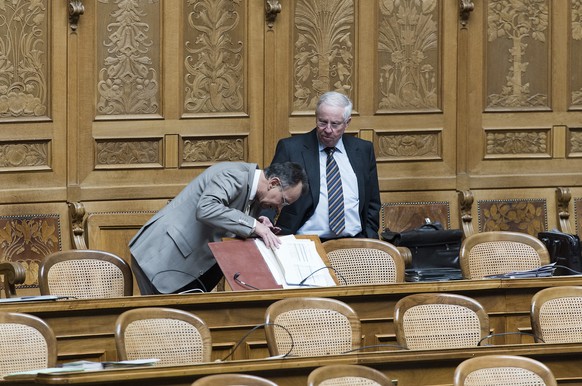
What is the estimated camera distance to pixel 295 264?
6.32 m

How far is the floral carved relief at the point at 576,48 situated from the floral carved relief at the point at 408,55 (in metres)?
0.97

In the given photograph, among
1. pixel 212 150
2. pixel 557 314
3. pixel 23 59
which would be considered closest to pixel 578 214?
pixel 212 150

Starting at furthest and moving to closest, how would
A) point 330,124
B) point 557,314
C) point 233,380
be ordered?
point 330,124 < point 557,314 < point 233,380

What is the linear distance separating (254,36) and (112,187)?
1.32 metres

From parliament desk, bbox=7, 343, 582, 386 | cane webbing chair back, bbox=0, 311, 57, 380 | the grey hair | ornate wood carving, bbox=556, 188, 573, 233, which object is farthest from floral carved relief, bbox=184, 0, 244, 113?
parliament desk, bbox=7, 343, 582, 386

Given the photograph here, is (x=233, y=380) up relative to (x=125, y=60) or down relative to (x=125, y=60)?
down

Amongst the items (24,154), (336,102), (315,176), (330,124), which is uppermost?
(336,102)

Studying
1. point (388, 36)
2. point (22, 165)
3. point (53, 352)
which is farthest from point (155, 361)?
point (388, 36)

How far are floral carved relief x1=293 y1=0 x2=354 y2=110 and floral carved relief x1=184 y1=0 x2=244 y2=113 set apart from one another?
385 mm

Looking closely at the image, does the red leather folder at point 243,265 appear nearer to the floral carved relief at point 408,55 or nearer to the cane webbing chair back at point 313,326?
the cane webbing chair back at point 313,326

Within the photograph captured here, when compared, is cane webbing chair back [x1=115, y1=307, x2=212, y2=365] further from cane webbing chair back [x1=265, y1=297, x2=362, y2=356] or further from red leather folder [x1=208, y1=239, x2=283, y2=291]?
red leather folder [x1=208, y1=239, x2=283, y2=291]

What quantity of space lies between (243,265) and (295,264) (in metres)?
0.26

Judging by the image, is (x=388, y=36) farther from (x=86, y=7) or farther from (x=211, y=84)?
(x=86, y=7)

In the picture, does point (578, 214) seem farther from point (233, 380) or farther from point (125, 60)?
point (233, 380)
